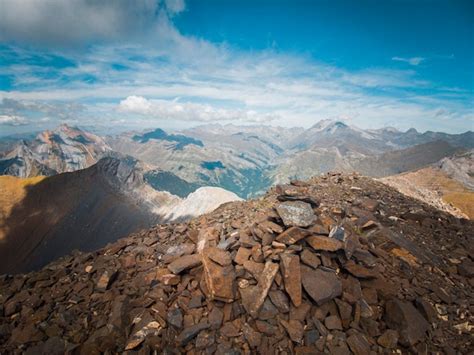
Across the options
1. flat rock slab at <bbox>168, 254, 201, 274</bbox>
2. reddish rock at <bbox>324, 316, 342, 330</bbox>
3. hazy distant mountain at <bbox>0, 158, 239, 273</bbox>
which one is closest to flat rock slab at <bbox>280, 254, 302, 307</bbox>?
reddish rock at <bbox>324, 316, 342, 330</bbox>

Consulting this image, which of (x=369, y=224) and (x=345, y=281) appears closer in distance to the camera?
(x=345, y=281)

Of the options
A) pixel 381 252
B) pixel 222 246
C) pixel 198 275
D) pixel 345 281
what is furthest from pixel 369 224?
pixel 198 275

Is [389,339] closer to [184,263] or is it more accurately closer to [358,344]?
[358,344]

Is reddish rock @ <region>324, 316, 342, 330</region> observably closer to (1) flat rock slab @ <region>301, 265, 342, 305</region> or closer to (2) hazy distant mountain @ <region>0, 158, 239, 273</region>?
(1) flat rock slab @ <region>301, 265, 342, 305</region>

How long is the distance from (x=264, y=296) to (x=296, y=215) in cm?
354

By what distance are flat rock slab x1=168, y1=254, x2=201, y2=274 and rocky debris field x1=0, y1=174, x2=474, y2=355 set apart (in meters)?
0.05

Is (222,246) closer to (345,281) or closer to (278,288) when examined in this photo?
(278,288)

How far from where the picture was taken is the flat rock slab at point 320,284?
26.8ft

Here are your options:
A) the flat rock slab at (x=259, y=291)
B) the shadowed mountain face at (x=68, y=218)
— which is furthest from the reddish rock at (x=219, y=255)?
the shadowed mountain face at (x=68, y=218)

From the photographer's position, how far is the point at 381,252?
34.7 ft

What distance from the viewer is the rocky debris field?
7.67 meters

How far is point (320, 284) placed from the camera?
8.45 metres

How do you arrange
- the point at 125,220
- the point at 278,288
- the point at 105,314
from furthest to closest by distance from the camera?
the point at 125,220
the point at 105,314
the point at 278,288

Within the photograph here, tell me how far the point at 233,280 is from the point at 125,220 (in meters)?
83.7
